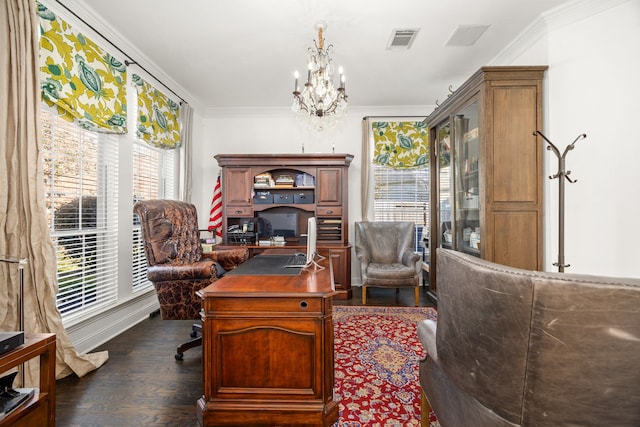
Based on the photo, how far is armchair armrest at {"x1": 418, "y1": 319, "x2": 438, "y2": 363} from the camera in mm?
1192

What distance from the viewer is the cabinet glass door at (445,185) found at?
336 cm

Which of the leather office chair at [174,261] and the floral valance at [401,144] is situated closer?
the leather office chair at [174,261]

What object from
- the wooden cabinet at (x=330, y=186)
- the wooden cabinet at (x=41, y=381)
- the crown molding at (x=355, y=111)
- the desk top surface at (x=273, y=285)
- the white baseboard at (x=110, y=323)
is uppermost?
the crown molding at (x=355, y=111)

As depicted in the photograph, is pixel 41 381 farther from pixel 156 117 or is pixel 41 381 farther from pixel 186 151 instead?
pixel 186 151

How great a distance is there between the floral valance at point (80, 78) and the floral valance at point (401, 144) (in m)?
3.34

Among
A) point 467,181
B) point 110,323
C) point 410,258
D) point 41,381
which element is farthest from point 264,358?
point 410,258

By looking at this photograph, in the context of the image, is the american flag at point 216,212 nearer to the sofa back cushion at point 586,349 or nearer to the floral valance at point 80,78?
the floral valance at point 80,78

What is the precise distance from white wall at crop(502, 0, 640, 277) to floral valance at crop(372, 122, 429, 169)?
2036 mm

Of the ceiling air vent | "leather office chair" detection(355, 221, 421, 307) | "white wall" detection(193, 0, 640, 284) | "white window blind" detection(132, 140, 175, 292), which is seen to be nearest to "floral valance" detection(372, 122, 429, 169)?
"leather office chair" detection(355, 221, 421, 307)

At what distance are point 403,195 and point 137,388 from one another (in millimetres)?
3983

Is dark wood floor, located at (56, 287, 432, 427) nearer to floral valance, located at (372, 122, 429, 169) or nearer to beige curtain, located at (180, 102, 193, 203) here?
beige curtain, located at (180, 102, 193, 203)

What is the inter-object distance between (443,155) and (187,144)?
3.37m

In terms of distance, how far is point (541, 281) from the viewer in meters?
0.72

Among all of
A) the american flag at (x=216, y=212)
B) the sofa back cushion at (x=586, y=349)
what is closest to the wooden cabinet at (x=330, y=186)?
the american flag at (x=216, y=212)
